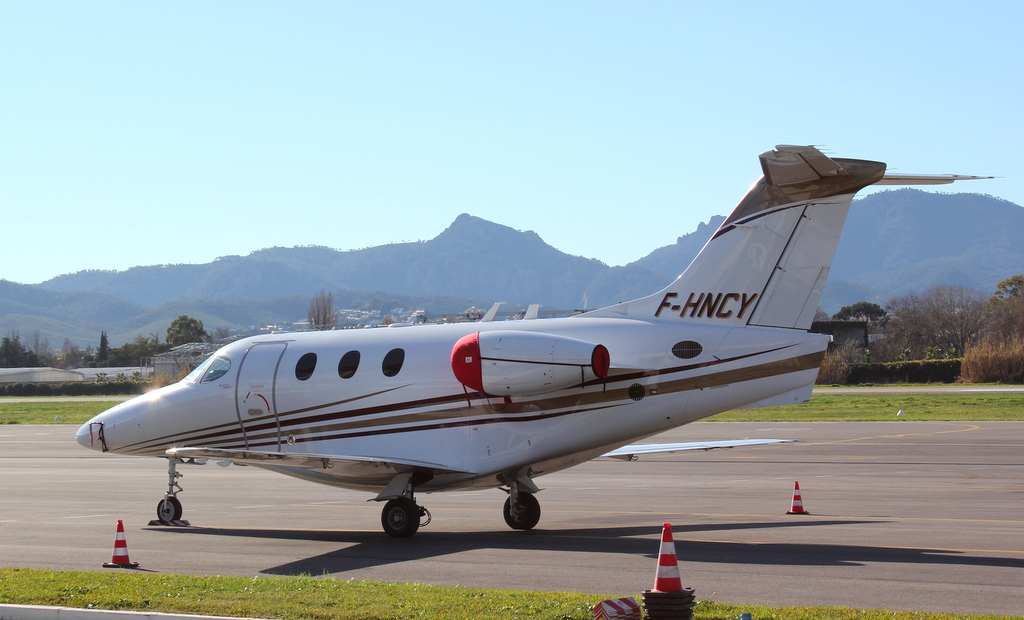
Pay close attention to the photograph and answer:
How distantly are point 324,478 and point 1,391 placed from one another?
3569 inches

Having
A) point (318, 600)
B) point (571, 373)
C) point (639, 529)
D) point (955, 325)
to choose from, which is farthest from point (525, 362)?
point (955, 325)

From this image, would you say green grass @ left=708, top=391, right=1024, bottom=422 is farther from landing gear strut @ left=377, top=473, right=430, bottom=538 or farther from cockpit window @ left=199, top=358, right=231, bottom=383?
landing gear strut @ left=377, top=473, right=430, bottom=538

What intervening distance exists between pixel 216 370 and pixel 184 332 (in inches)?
4446

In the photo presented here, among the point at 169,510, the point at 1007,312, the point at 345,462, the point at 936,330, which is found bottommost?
the point at 169,510

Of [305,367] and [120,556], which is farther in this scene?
[305,367]

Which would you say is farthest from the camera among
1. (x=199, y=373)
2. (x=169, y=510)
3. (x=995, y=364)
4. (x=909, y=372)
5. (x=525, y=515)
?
(x=909, y=372)

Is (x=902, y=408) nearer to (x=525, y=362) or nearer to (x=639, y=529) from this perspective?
(x=639, y=529)

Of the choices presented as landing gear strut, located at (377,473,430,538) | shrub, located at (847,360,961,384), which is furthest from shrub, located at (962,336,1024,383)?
landing gear strut, located at (377,473,430,538)

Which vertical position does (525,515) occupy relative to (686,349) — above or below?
below

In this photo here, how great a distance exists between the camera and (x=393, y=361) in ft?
52.5

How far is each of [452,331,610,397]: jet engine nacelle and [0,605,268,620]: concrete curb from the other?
6590 mm

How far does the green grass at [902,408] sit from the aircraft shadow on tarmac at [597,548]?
24006 mm

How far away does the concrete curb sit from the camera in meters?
8.86

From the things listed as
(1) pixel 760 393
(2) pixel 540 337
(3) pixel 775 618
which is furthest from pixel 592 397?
(3) pixel 775 618
